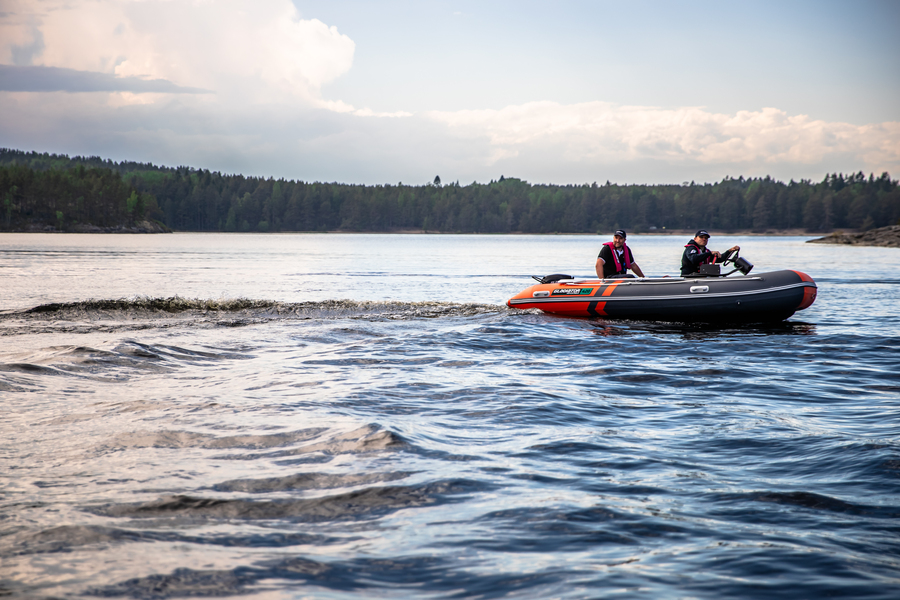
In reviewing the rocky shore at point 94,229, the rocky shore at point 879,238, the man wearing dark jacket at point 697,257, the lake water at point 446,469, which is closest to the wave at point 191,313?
the lake water at point 446,469

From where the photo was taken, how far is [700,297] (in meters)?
13.6

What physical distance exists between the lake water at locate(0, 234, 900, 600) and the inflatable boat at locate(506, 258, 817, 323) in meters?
1.67

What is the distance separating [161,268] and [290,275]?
643 cm

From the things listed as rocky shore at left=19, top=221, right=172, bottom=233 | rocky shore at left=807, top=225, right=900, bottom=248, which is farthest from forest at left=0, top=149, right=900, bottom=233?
rocky shore at left=807, top=225, right=900, bottom=248

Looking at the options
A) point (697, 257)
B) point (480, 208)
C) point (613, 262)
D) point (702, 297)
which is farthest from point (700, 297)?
point (480, 208)

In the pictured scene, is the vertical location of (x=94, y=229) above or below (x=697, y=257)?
above

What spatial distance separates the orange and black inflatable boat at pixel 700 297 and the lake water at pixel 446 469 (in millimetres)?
1681

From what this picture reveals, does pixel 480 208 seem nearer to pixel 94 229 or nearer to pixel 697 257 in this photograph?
pixel 94 229

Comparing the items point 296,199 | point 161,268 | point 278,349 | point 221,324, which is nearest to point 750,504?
point 278,349

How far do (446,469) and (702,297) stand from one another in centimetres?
977

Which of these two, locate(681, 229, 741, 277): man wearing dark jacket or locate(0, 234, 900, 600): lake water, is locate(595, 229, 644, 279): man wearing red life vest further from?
locate(0, 234, 900, 600): lake water

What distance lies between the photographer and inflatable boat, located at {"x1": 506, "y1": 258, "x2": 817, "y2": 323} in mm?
13375

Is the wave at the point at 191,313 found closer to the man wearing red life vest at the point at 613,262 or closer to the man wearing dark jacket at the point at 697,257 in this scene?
the man wearing red life vest at the point at 613,262

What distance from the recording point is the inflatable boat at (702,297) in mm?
13375
